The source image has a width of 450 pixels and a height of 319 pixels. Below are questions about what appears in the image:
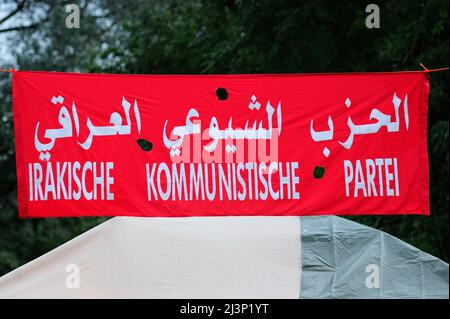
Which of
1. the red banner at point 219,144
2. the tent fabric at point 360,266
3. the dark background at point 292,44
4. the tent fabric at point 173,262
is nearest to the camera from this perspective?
the red banner at point 219,144

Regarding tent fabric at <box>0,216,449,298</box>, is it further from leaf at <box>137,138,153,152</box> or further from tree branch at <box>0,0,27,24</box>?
tree branch at <box>0,0,27,24</box>

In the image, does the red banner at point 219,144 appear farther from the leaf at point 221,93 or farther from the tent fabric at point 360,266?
the tent fabric at point 360,266

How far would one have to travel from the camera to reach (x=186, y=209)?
781 centimetres

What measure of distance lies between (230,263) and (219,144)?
5.12 feet

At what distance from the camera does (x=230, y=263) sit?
8.89m

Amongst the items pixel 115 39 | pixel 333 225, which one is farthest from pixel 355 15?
pixel 115 39

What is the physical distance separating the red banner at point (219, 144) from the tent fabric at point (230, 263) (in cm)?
98

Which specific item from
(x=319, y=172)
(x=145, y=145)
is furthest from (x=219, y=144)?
(x=319, y=172)

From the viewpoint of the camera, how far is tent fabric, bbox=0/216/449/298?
27.9 ft

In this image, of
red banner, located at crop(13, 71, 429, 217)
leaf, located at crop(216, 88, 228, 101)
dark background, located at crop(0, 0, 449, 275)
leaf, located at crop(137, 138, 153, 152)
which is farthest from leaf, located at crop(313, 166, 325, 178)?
dark background, located at crop(0, 0, 449, 275)

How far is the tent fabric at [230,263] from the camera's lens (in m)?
8.50

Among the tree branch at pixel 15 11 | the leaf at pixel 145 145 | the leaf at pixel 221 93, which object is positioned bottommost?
the leaf at pixel 145 145

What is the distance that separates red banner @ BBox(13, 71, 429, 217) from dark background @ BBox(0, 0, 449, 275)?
4.96 m

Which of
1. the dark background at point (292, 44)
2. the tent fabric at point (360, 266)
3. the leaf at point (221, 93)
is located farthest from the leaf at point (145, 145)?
the dark background at point (292, 44)
